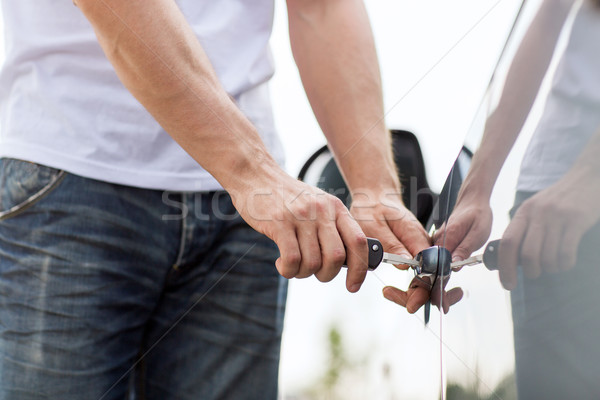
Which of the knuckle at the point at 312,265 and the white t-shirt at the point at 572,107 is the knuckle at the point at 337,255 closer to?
the knuckle at the point at 312,265

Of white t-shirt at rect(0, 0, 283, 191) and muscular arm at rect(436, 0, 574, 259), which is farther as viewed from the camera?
white t-shirt at rect(0, 0, 283, 191)

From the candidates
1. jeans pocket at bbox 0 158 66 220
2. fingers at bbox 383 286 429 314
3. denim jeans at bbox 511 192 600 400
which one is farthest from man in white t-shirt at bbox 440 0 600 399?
jeans pocket at bbox 0 158 66 220

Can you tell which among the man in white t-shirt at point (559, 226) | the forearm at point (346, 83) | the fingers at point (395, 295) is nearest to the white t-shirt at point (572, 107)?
the man in white t-shirt at point (559, 226)

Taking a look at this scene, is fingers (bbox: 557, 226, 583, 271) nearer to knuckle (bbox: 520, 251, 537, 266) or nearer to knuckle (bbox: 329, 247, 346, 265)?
knuckle (bbox: 520, 251, 537, 266)

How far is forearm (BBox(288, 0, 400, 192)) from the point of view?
925 millimetres

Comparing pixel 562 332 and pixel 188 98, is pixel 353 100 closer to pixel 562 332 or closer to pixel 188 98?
pixel 188 98

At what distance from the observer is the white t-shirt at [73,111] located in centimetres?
80

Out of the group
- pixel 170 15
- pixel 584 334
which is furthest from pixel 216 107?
pixel 584 334

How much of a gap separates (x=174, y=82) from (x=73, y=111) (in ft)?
0.71

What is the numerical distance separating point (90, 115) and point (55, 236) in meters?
0.18

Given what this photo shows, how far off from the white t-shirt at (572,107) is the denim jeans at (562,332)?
0.06 metres

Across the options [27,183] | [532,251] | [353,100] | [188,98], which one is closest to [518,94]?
[532,251]

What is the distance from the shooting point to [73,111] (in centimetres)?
81

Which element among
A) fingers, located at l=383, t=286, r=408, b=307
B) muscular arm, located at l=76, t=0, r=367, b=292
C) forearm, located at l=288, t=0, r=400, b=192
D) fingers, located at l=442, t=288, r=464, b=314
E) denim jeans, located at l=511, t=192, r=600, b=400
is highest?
forearm, located at l=288, t=0, r=400, b=192
